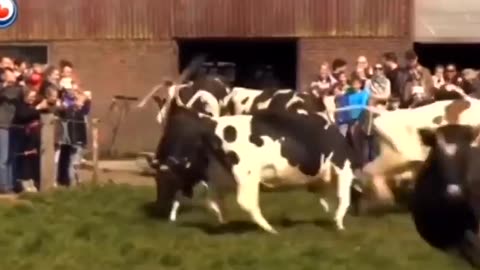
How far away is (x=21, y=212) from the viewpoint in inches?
677

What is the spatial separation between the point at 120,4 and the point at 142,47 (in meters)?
0.98

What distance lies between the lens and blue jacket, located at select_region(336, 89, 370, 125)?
20641 mm

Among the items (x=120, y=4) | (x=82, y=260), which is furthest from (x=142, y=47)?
(x=82, y=260)

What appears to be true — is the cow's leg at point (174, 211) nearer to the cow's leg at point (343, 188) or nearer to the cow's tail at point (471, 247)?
the cow's leg at point (343, 188)

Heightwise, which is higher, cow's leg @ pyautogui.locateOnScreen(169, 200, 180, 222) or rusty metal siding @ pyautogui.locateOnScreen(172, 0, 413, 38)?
rusty metal siding @ pyautogui.locateOnScreen(172, 0, 413, 38)

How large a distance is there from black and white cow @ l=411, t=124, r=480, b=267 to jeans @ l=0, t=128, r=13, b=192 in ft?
36.0

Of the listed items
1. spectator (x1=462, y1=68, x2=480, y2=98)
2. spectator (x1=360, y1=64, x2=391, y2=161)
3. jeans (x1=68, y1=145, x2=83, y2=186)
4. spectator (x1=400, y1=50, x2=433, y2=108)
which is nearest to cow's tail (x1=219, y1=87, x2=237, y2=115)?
spectator (x1=360, y1=64, x2=391, y2=161)

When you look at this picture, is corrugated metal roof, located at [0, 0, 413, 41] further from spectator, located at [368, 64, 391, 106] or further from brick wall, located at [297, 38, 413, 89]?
spectator, located at [368, 64, 391, 106]

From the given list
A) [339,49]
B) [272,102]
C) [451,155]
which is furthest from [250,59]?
[451,155]

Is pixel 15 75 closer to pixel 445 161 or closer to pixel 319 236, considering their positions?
pixel 319 236

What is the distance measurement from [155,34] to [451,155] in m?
20.1

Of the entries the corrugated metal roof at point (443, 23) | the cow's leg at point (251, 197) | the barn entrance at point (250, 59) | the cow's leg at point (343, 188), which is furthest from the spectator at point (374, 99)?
the barn entrance at point (250, 59)

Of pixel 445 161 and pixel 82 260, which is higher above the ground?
pixel 445 161

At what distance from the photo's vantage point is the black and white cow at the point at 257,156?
1608 centimetres
